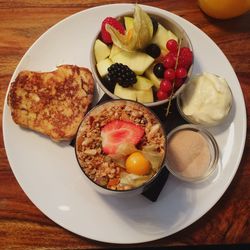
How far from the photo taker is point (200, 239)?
4.46 ft

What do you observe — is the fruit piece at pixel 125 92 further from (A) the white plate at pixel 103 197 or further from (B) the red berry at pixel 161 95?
(A) the white plate at pixel 103 197

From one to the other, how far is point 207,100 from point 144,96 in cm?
23

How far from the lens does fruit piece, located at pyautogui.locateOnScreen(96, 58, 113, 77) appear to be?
1.34 meters

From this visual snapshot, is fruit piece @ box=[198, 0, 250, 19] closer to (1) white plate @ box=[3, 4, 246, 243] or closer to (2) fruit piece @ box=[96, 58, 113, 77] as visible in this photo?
(1) white plate @ box=[3, 4, 246, 243]

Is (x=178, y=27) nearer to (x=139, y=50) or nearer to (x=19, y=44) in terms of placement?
(x=139, y=50)

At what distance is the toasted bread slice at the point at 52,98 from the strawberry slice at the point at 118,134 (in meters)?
0.17

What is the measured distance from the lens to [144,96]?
1314 millimetres

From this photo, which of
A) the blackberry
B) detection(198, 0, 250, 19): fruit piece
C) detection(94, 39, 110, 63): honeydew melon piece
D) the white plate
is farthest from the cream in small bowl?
detection(198, 0, 250, 19): fruit piece

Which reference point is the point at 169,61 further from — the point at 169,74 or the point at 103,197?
the point at 103,197

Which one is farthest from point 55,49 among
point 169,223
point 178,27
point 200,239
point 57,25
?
point 200,239

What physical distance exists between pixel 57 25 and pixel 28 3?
0.20m

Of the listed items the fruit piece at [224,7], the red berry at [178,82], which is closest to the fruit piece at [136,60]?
the red berry at [178,82]

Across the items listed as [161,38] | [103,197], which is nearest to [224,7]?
[161,38]

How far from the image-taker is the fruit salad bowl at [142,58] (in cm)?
128
